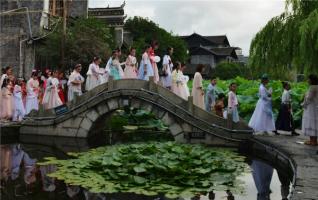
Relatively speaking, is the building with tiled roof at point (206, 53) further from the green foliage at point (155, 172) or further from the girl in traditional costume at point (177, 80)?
the green foliage at point (155, 172)

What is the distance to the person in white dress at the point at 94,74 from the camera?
1487 centimetres

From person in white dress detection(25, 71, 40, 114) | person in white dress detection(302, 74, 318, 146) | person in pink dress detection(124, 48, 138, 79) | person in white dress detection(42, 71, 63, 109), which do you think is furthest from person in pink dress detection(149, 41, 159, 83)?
person in white dress detection(302, 74, 318, 146)

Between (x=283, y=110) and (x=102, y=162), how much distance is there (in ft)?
20.6

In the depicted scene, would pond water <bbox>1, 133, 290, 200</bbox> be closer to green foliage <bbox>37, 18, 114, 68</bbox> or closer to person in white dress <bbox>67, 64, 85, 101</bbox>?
person in white dress <bbox>67, 64, 85, 101</bbox>

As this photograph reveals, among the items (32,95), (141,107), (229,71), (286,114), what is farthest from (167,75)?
(229,71)

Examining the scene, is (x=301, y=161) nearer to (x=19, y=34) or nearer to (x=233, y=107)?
(x=233, y=107)

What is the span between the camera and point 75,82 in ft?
50.2

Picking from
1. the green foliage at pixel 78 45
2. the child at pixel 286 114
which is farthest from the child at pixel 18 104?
the child at pixel 286 114

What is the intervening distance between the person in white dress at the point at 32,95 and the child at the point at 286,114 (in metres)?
8.75

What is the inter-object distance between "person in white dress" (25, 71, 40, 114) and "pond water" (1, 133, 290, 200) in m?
2.30

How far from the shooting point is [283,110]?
43.0ft

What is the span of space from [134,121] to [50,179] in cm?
1026

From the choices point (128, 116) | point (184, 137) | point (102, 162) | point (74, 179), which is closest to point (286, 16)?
point (184, 137)

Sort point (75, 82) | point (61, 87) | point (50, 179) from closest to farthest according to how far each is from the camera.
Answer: point (50, 179) → point (75, 82) → point (61, 87)
